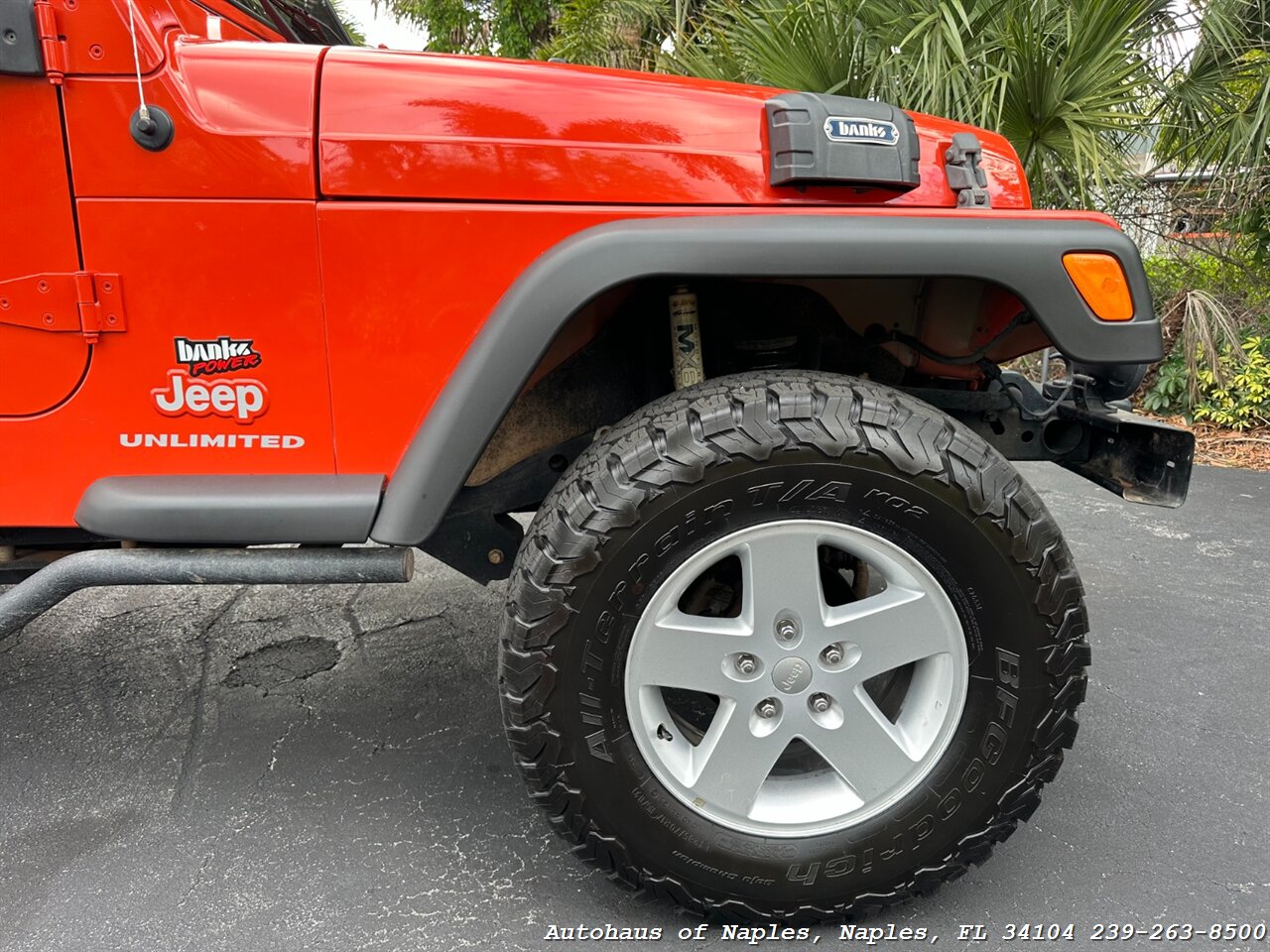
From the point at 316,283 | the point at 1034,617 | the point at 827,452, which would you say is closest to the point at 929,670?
the point at 1034,617

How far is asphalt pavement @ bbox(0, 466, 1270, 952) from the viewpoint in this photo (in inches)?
65.1

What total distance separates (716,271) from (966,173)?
701mm

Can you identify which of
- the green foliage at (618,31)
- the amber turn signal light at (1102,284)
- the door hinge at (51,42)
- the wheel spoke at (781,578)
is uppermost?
the green foliage at (618,31)

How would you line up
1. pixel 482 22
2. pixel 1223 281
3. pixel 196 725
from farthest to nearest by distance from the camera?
pixel 482 22 < pixel 1223 281 < pixel 196 725

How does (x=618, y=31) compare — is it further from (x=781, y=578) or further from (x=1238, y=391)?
(x=781, y=578)

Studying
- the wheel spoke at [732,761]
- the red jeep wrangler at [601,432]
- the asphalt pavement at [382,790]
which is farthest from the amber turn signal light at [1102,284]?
the asphalt pavement at [382,790]

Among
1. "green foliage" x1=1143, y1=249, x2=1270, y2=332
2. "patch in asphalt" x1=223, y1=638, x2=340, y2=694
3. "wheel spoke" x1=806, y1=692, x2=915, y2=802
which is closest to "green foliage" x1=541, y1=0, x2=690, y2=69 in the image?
"green foliage" x1=1143, y1=249, x2=1270, y2=332

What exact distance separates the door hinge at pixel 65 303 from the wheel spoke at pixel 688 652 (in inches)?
46.3

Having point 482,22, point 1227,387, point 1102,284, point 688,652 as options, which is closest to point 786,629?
point 688,652

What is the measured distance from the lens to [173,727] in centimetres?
230

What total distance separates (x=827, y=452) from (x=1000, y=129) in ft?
10.6

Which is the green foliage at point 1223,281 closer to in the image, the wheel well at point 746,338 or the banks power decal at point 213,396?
the wheel well at point 746,338

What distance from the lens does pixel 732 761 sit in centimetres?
Answer: 154

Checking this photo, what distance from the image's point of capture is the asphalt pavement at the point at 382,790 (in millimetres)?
1652
